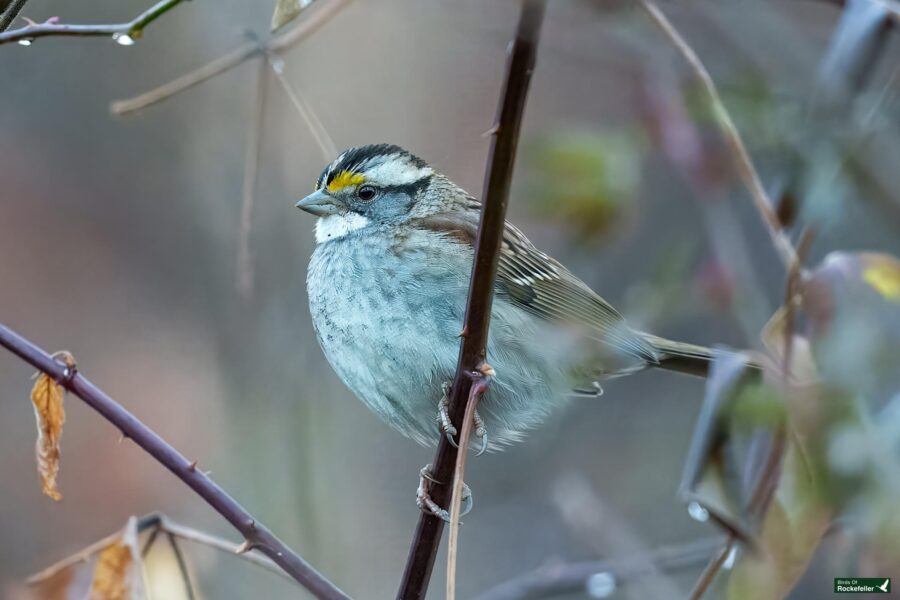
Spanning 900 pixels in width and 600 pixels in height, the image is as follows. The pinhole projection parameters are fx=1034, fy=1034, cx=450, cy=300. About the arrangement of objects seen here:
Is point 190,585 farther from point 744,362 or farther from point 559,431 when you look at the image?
point 559,431

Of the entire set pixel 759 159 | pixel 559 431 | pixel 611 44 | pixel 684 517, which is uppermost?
pixel 611 44

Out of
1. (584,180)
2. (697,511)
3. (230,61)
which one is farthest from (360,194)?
(697,511)

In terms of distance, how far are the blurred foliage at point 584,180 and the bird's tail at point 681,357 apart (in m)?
1.13

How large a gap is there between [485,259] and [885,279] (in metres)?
0.85

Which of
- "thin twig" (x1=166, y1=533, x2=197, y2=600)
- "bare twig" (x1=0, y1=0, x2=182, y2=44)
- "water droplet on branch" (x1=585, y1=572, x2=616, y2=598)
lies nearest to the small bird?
"water droplet on branch" (x1=585, y1=572, x2=616, y2=598)

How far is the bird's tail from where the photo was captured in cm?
386

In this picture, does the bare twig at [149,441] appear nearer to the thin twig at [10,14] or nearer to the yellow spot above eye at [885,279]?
the thin twig at [10,14]

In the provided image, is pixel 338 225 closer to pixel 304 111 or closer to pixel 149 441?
pixel 304 111

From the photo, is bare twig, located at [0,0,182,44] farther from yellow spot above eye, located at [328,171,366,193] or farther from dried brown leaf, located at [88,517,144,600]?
yellow spot above eye, located at [328,171,366,193]

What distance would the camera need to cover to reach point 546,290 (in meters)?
3.67

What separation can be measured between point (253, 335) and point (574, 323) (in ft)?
7.23

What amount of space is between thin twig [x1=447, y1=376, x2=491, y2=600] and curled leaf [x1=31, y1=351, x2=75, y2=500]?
86cm

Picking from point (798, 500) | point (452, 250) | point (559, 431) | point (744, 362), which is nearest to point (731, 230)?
point (452, 250)

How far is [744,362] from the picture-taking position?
89.3 inches
